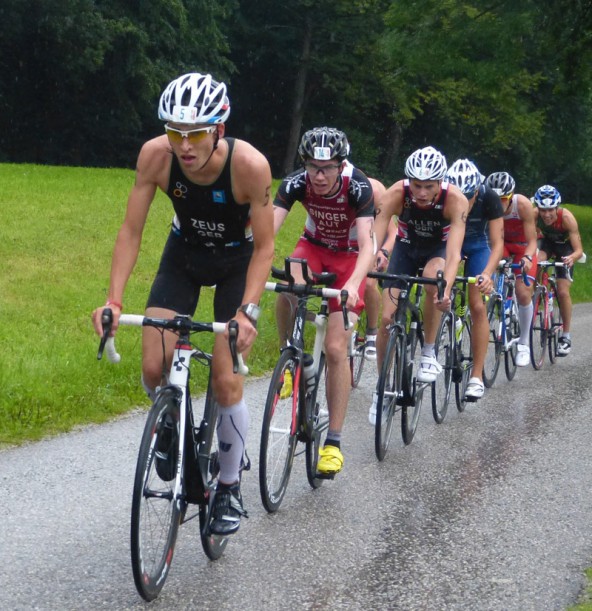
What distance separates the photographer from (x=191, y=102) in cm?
455

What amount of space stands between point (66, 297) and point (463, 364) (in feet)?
18.3

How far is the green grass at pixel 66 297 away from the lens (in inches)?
315

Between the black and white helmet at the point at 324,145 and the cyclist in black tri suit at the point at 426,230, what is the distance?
1536mm

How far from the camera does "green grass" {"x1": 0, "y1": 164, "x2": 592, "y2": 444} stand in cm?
799

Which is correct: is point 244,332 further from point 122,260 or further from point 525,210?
point 525,210

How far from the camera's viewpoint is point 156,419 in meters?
4.41

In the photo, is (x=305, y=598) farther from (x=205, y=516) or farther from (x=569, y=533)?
(x=569, y=533)

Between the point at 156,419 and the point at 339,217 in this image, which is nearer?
the point at 156,419

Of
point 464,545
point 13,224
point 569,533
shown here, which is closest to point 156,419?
point 464,545

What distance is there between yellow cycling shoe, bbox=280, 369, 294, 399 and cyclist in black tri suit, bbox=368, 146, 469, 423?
163cm

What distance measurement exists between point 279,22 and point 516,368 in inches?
1643

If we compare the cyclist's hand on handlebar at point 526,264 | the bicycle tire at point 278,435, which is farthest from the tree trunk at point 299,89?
the bicycle tire at point 278,435

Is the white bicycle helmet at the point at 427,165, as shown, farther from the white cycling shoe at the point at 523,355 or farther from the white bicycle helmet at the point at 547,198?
the white bicycle helmet at the point at 547,198

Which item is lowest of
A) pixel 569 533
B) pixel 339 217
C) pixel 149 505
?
pixel 569 533
